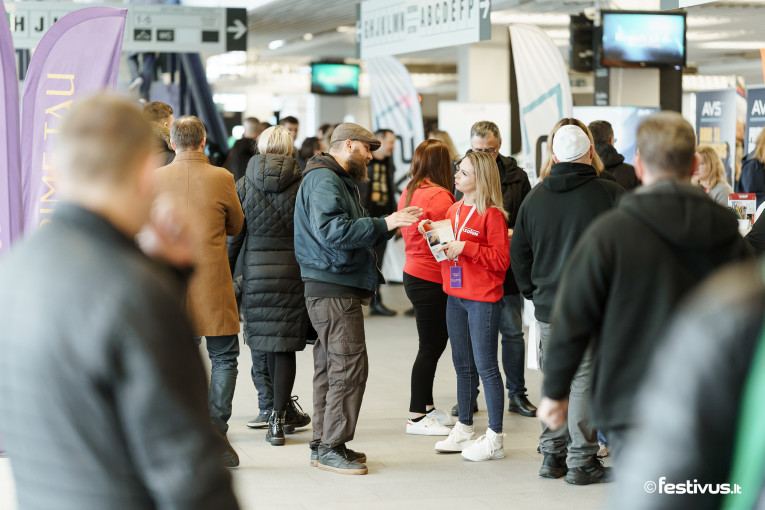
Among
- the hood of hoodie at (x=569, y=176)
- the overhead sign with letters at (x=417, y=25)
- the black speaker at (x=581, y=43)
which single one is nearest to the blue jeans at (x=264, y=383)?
the hood of hoodie at (x=569, y=176)

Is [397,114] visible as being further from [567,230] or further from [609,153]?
[567,230]

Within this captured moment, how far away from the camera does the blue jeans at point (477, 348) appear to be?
4.86 meters

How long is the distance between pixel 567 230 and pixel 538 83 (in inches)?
125

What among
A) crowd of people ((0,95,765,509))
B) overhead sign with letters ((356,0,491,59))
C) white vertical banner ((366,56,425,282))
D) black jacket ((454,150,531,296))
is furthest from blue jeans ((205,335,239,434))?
white vertical banner ((366,56,425,282))

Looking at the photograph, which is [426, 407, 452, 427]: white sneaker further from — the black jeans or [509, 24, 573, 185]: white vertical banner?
[509, 24, 573, 185]: white vertical banner

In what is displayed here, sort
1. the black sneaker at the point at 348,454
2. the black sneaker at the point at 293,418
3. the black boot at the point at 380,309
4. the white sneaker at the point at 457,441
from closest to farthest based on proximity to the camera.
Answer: the black sneaker at the point at 348,454, the white sneaker at the point at 457,441, the black sneaker at the point at 293,418, the black boot at the point at 380,309

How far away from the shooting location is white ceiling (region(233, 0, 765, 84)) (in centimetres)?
1263

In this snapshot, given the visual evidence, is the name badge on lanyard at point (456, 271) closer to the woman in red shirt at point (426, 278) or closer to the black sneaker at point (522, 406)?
the woman in red shirt at point (426, 278)

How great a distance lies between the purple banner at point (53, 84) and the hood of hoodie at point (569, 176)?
90.3 inches

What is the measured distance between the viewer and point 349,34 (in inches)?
624

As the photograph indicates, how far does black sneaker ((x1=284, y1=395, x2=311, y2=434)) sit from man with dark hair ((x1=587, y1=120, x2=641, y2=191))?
A: 229cm

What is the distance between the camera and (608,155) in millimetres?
6027

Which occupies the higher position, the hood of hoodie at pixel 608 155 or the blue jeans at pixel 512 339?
the hood of hoodie at pixel 608 155

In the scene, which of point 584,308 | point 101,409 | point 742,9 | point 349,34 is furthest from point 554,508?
point 349,34
